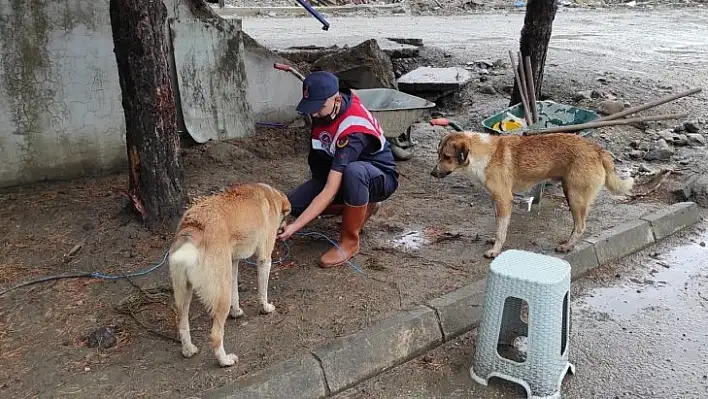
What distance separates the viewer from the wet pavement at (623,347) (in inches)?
145

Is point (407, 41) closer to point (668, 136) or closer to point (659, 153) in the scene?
point (668, 136)

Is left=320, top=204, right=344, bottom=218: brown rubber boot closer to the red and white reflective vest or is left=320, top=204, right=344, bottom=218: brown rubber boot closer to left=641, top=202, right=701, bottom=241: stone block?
the red and white reflective vest

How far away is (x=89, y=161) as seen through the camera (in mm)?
6605

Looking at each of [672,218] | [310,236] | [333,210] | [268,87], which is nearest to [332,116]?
[333,210]

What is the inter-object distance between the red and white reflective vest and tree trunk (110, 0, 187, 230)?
1265 mm

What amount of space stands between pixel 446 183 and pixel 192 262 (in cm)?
432

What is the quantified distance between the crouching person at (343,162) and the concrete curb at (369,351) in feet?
3.25

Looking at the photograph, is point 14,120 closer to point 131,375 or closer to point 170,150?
point 170,150

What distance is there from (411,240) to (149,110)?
2514 millimetres

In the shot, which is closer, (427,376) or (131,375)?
(131,375)

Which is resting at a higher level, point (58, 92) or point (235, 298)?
point (58, 92)

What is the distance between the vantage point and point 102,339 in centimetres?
380

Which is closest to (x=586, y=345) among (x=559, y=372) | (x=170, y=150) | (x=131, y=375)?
(x=559, y=372)

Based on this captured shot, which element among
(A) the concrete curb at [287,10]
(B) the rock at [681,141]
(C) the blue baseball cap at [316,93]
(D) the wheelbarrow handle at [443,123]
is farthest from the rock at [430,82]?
(A) the concrete curb at [287,10]
